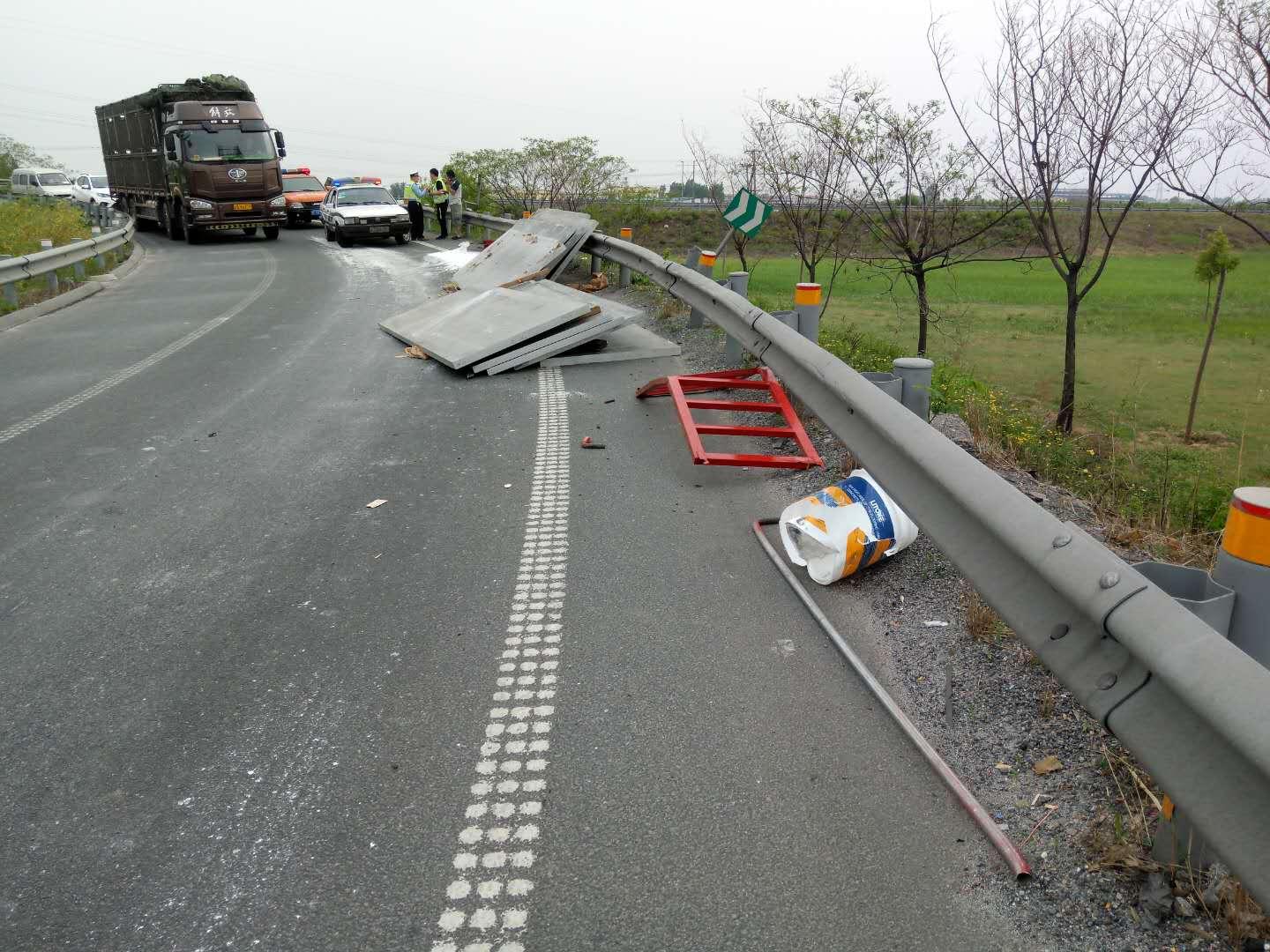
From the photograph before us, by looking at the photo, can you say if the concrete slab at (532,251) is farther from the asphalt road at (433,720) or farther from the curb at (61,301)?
the asphalt road at (433,720)

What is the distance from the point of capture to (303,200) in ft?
105

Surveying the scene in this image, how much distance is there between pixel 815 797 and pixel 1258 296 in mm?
34477

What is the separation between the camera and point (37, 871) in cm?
249

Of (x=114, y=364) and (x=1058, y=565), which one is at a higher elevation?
(x=1058, y=565)

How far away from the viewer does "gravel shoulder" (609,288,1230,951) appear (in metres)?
2.23

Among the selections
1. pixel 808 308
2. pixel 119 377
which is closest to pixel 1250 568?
pixel 808 308

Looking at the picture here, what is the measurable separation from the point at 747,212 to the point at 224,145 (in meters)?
19.8

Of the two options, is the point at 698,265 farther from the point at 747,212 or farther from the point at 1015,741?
the point at 1015,741

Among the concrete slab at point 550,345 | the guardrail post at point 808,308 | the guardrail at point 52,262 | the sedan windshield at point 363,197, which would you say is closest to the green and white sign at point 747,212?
the concrete slab at point 550,345

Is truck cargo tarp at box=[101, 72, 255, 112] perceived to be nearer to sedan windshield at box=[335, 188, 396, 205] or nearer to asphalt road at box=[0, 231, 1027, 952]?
sedan windshield at box=[335, 188, 396, 205]

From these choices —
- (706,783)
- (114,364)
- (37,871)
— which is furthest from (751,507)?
(114,364)

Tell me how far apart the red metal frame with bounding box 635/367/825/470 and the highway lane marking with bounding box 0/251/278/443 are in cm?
460

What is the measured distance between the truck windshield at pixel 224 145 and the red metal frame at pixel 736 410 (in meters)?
20.9

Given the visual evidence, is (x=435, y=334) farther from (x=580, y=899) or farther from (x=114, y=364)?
(x=580, y=899)
